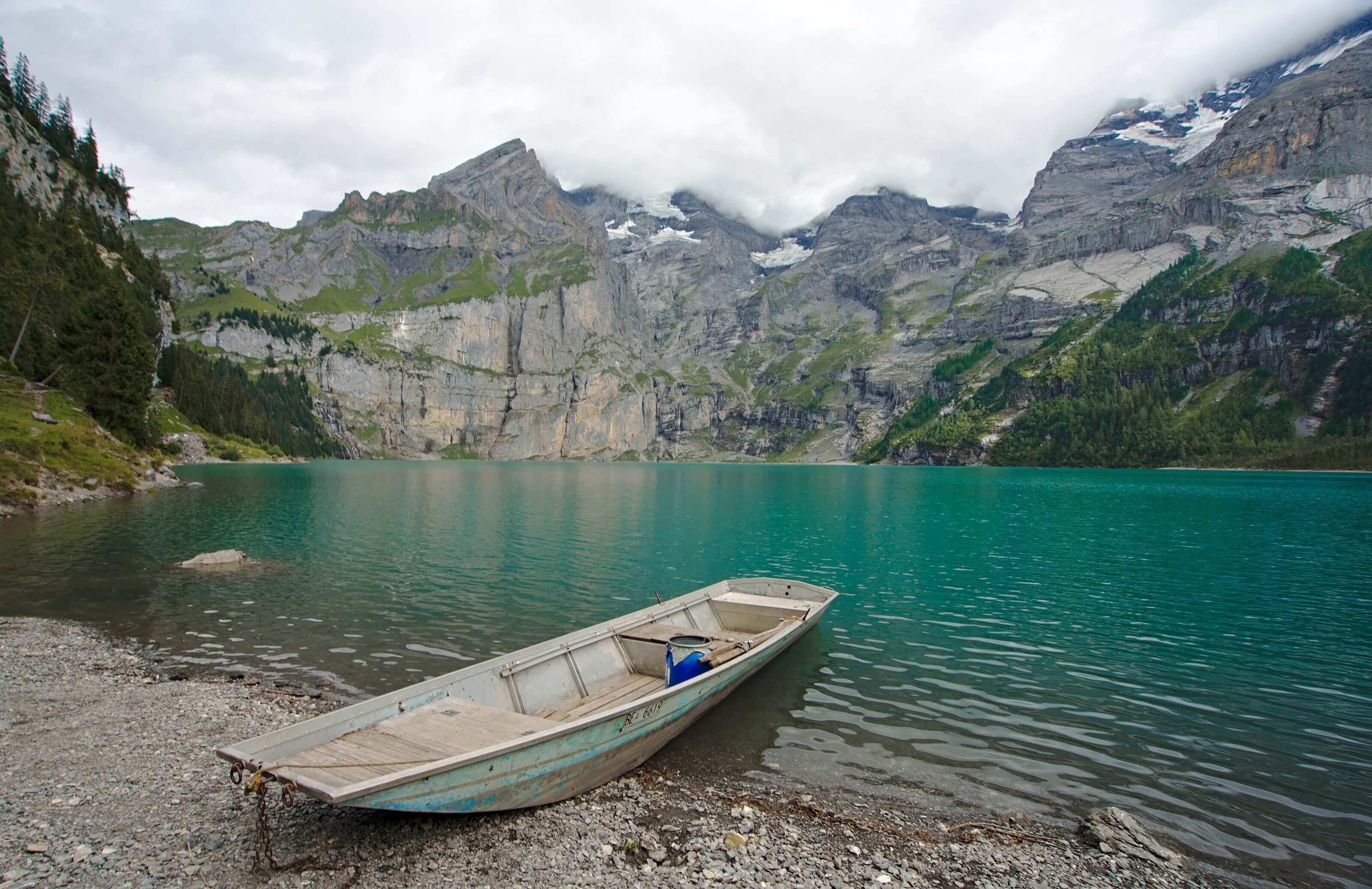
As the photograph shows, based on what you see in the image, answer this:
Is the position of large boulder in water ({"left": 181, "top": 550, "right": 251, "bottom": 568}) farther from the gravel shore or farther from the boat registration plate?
the boat registration plate

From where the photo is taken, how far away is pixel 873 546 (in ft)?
168

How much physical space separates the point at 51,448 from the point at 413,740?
248 feet

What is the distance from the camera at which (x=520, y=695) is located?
15898 mm

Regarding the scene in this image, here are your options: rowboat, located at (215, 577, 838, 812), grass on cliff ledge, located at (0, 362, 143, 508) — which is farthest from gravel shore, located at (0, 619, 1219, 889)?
grass on cliff ledge, located at (0, 362, 143, 508)

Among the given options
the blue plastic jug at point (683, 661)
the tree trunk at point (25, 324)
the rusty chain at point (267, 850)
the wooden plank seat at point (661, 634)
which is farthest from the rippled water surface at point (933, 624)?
the tree trunk at point (25, 324)

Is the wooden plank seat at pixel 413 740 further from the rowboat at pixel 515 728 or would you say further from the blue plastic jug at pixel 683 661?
the blue plastic jug at pixel 683 661

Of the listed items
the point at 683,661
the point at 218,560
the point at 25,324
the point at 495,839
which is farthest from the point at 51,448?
the point at 495,839

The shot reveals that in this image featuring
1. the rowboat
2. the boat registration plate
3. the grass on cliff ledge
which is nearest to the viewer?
the rowboat

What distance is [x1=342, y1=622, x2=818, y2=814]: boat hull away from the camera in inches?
407

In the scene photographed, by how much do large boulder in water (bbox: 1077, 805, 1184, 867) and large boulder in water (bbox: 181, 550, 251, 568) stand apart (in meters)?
43.4

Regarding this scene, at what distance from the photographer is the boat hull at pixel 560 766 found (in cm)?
1034

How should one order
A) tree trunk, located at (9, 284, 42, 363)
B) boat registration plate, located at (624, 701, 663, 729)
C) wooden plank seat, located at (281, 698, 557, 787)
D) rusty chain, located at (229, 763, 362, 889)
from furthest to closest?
tree trunk, located at (9, 284, 42, 363) < boat registration plate, located at (624, 701, 663, 729) < wooden plank seat, located at (281, 698, 557, 787) < rusty chain, located at (229, 763, 362, 889)

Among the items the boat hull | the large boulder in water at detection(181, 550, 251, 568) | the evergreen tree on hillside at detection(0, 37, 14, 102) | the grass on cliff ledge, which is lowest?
the large boulder in water at detection(181, 550, 251, 568)

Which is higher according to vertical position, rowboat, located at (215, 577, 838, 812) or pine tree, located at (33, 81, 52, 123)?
pine tree, located at (33, 81, 52, 123)
